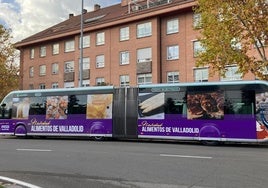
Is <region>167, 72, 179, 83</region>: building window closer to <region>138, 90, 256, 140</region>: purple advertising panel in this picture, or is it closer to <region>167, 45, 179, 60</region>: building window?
<region>167, 45, 179, 60</region>: building window

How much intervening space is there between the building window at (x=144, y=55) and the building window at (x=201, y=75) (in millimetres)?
5487

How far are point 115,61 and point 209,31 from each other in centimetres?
2420

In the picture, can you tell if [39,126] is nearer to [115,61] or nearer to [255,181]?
[255,181]

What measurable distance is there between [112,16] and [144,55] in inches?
333

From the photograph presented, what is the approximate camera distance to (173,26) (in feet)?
134

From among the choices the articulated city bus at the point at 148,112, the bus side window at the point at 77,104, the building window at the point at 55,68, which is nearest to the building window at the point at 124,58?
the building window at the point at 55,68

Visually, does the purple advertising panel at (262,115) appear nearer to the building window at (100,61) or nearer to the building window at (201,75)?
the building window at (201,75)

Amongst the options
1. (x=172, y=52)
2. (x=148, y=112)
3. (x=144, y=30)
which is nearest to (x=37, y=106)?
(x=148, y=112)

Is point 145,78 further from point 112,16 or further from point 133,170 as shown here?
point 133,170

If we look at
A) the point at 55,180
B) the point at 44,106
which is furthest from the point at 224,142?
the point at 55,180

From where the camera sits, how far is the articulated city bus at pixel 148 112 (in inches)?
710

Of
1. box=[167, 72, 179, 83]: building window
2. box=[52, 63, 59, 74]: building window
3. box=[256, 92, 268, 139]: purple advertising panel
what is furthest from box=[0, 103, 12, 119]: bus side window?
box=[52, 63, 59, 74]: building window

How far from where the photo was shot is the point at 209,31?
846 inches

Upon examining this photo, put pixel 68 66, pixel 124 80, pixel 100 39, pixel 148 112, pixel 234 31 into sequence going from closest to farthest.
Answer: pixel 148 112 → pixel 234 31 → pixel 124 80 → pixel 100 39 → pixel 68 66
